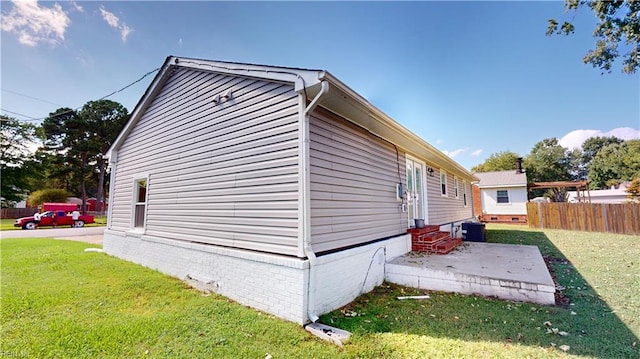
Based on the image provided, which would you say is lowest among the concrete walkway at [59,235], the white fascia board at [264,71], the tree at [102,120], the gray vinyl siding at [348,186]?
the concrete walkway at [59,235]

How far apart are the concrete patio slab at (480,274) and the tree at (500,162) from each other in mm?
41022

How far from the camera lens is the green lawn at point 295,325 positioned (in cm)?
286

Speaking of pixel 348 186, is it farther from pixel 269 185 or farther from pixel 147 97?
pixel 147 97

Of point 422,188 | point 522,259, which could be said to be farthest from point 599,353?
point 422,188

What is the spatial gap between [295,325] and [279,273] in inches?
27.6

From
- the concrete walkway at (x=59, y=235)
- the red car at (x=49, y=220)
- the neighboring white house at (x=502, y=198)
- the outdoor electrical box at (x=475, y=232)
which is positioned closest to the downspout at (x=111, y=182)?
the concrete walkway at (x=59, y=235)

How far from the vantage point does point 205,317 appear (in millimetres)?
3729

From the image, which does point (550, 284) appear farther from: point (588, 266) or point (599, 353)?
point (588, 266)

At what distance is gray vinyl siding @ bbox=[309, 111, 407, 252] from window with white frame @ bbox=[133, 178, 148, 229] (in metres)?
5.81

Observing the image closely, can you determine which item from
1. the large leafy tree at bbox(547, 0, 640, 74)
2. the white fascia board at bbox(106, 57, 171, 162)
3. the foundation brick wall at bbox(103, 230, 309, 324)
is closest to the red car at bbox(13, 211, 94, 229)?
the white fascia board at bbox(106, 57, 171, 162)

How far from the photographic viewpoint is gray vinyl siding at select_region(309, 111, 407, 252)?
410cm

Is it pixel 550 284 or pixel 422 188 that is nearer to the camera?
pixel 550 284

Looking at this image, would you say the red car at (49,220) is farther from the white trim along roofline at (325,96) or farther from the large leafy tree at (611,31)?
the large leafy tree at (611,31)

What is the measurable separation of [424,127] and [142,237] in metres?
10.7
